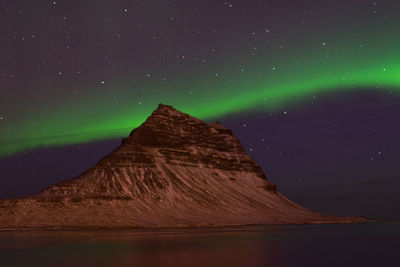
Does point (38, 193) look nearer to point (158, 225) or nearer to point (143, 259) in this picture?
point (158, 225)

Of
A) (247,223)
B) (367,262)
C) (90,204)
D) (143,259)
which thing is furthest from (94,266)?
(247,223)

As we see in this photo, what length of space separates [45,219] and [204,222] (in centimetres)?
5708

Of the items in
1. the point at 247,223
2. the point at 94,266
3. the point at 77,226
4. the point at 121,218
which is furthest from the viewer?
the point at 247,223

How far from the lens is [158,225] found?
171 meters

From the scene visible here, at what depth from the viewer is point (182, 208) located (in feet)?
650

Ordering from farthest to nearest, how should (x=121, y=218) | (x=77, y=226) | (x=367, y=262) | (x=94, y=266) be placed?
(x=121, y=218), (x=77, y=226), (x=367, y=262), (x=94, y=266)

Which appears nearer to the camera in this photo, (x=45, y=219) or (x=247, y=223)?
(x=45, y=219)

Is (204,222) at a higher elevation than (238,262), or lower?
lower

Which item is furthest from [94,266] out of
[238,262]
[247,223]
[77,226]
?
[247,223]

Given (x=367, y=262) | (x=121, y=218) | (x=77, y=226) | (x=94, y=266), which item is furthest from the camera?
(x=121, y=218)

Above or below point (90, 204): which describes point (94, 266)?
above

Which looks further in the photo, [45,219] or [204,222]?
[204,222]

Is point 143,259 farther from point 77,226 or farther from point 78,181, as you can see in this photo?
point 78,181

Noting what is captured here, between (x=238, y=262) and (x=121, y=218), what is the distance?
14280 cm
